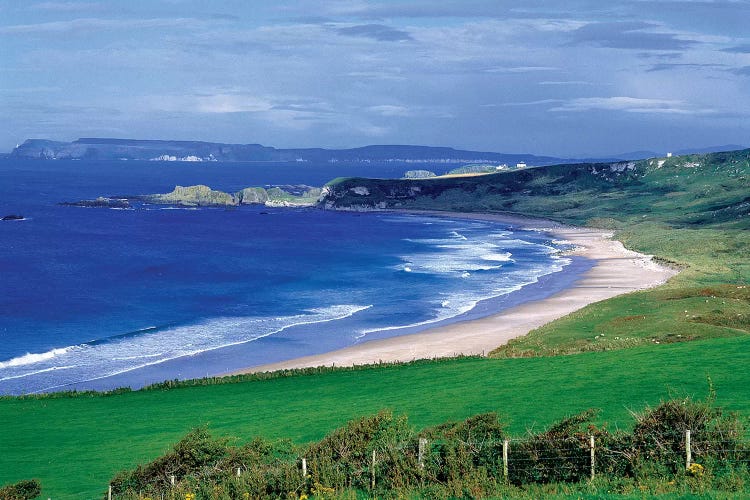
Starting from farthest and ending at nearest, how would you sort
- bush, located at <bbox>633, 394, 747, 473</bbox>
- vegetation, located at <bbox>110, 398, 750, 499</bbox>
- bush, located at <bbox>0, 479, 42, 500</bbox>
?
bush, located at <bbox>0, 479, 42, 500</bbox> < bush, located at <bbox>633, 394, 747, 473</bbox> < vegetation, located at <bbox>110, 398, 750, 499</bbox>

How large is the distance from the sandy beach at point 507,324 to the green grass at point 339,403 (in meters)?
11.3

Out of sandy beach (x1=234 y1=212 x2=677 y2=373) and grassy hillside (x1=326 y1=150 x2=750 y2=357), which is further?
sandy beach (x1=234 y1=212 x2=677 y2=373)

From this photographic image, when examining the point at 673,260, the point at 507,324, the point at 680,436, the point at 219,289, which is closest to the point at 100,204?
the point at 219,289

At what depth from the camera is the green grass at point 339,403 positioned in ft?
92.7

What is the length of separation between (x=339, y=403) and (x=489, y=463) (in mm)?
15398

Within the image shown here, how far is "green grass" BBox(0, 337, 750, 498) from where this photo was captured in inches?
1112

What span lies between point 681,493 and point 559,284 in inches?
2847

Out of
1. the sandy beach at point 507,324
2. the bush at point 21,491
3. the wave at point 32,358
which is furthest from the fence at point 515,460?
the wave at point 32,358

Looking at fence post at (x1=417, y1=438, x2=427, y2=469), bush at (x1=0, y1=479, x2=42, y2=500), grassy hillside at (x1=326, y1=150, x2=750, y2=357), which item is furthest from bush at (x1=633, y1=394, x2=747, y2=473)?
grassy hillside at (x1=326, y1=150, x2=750, y2=357)

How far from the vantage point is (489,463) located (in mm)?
20109

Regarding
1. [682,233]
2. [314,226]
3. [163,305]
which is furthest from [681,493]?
[314,226]

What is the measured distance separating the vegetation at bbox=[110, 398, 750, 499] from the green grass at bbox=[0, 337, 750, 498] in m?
5.17

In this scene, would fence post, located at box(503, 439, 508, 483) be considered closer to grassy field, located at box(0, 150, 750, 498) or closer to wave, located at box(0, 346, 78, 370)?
grassy field, located at box(0, 150, 750, 498)

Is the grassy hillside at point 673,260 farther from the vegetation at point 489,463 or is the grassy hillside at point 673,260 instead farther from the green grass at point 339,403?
the vegetation at point 489,463
